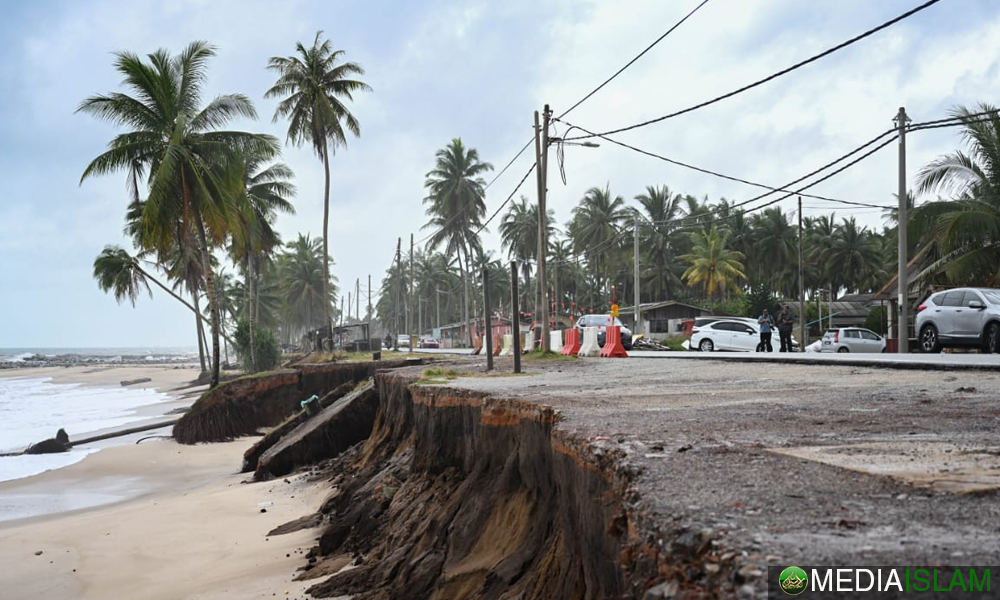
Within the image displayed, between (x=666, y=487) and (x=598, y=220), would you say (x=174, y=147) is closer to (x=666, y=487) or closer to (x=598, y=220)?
(x=666, y=487)

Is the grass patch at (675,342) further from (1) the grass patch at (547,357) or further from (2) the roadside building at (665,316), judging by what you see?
(1) the grass patch at (547,357)

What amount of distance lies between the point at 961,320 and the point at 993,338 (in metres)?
0.69

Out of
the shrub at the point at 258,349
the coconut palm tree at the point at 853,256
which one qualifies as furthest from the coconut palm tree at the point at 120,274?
the coconut palm tree at the point at 853,256

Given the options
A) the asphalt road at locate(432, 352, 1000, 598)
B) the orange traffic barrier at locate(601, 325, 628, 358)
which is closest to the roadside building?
the orange traffic barrier at locate(601, 325, 628, 358)

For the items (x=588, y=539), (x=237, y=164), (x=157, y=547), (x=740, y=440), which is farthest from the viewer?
(x=237, y=164)

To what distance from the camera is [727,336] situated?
92.2ft

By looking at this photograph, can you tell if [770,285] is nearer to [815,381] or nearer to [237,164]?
[237,164]

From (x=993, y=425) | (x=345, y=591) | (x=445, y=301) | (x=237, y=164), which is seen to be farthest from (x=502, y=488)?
(x=445, y=301)

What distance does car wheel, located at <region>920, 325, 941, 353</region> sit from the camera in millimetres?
16812

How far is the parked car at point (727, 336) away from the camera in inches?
1097

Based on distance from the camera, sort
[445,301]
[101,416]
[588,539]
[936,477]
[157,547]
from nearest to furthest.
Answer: [936,477] < [588,539] < [157,547] < [101,416] < [445,301]

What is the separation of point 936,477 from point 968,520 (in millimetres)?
635

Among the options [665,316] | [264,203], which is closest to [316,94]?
[264,203]

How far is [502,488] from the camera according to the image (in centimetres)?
Result: 616
